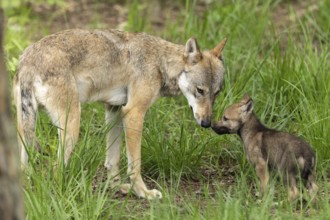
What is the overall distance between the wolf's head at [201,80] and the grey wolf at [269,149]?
0.77 ft

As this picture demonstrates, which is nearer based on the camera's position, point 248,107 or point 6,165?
point 6,165

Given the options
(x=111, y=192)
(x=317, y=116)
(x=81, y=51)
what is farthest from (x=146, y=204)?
(x=317, y=116)

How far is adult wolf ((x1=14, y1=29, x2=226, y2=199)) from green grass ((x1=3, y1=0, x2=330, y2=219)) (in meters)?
0.21

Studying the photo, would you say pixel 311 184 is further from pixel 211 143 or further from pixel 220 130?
pixel 211 143

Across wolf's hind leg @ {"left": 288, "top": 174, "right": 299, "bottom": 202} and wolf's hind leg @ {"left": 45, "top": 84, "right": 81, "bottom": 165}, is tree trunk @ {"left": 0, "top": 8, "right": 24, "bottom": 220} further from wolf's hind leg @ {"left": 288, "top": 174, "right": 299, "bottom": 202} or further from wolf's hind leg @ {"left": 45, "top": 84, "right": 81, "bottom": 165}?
wolf's hind leg @ {"left": 288, "top": 174, "right": 299, "bottom": 202}

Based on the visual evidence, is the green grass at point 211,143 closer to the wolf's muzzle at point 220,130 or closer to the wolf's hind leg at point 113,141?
the wolf's hind leg at point 113,141

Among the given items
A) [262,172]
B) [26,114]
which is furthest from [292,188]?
[26,114]

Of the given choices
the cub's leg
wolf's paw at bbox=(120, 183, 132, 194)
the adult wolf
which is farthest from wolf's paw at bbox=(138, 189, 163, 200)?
the cub's leg

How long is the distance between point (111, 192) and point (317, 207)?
1716mm

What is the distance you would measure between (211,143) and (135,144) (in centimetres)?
88

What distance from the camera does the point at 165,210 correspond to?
228 inches

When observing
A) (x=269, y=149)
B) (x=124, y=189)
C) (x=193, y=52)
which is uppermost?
(x=193, y=52)

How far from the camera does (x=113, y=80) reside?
7.37 metres

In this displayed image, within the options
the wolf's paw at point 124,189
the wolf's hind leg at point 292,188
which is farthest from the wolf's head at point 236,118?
the wolf's paw at point 124,189
